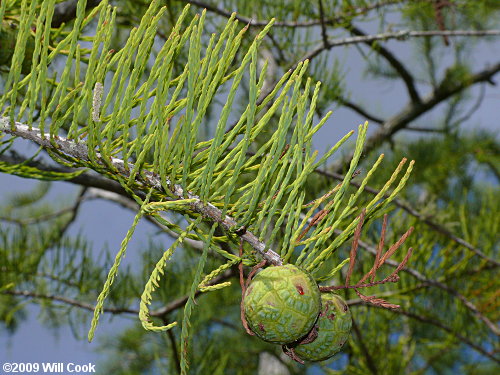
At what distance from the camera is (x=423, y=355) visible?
1638mm

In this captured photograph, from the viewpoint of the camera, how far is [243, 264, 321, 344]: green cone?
19cm

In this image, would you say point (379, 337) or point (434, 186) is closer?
point (379, 337)

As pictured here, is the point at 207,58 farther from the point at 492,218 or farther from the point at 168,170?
the point at 492,218

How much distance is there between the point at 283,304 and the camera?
0.61 ft

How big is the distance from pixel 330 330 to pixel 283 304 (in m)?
0.03

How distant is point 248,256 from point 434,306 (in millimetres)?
698

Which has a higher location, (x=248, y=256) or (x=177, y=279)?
(x=248, y=256)

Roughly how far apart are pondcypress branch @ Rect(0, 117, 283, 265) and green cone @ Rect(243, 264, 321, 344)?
0.06 ft

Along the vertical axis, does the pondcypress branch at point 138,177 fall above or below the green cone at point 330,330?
above

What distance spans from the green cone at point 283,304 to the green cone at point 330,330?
0.05ft

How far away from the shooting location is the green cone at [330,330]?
8.0 inches

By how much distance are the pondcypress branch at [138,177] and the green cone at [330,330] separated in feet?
0.08

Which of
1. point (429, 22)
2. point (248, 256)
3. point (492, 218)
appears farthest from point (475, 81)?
point (248, 256)

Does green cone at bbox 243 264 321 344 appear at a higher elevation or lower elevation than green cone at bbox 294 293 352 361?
higher
